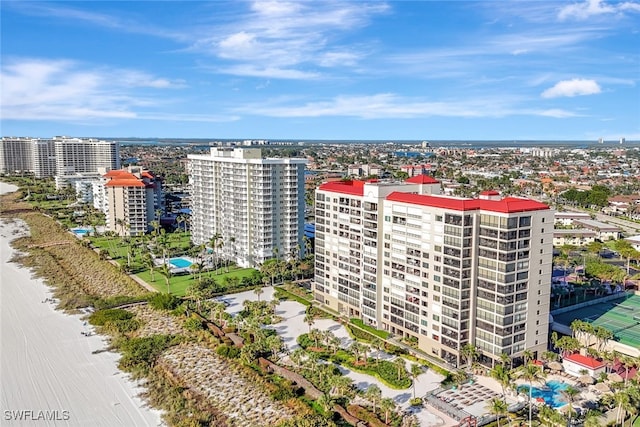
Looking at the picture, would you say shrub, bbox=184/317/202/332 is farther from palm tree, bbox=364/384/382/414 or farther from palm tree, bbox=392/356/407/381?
palm tree, bbox=364/384/382/414

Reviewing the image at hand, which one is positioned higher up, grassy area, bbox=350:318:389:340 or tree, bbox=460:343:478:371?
tree, bbox=460:343:478:371

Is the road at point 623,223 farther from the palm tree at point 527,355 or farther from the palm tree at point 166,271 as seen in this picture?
the palm tree at point 166,271

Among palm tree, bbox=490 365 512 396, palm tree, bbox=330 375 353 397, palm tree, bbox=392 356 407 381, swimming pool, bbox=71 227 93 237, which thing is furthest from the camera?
swimming pool, bbox=71 227 93 237

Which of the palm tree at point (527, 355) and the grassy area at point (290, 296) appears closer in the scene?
the palm tree at point (527, 355)

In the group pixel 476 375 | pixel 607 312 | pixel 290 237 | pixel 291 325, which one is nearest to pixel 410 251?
pixel 476 375

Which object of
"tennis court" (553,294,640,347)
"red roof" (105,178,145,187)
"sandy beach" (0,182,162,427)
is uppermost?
"red roof" (105,178,145,187)

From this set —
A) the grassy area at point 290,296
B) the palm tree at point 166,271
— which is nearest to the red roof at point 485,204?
the grassy area at point 290,296

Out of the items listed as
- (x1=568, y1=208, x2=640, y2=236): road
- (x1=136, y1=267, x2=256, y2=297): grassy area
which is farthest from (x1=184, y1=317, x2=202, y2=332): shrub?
(x1=568, y1=208, x2=640, y2=236): road
